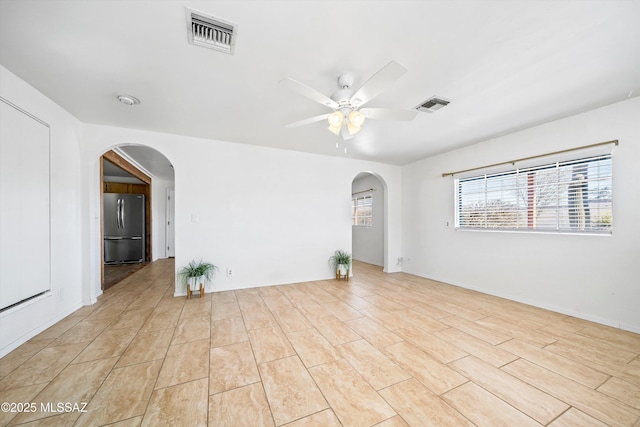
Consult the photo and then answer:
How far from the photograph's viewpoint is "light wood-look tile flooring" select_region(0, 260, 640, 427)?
1425 mm

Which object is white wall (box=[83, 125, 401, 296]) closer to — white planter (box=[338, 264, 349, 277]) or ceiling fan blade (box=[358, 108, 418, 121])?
white planter (box=[338, 264, 349, 277])

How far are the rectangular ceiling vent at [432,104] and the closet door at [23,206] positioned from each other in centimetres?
396

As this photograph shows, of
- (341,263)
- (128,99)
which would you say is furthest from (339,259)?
(128,99)

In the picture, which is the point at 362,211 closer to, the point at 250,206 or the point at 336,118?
the point at 250,206

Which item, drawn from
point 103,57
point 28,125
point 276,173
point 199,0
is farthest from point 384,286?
point 28,125

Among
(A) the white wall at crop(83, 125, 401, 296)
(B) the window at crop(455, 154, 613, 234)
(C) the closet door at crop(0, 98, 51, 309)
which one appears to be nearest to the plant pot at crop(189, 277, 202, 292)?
(A) the white wall at crop(83, 125, 401, 296)

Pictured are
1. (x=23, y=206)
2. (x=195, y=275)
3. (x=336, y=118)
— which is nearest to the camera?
(x=336, y=118)

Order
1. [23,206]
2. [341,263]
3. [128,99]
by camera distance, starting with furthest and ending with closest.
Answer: [341,263]
[128,99]
[23,206]

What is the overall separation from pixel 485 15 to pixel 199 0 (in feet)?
5.85

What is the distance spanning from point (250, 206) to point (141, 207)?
414 cm

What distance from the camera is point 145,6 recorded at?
1439mm

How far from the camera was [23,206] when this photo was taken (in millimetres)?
2221

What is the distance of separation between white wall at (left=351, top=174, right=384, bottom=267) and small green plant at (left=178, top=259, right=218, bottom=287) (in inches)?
165

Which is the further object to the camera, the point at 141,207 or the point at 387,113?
the point at 141,207
